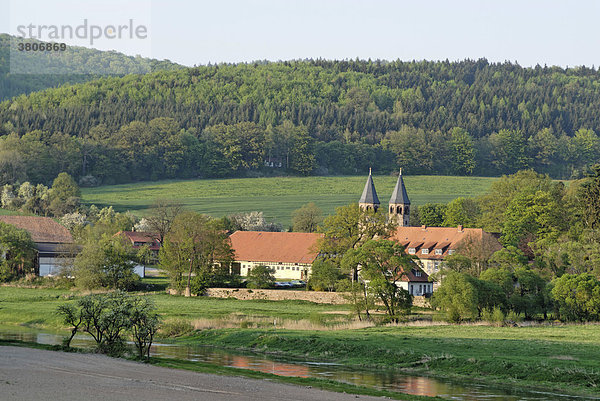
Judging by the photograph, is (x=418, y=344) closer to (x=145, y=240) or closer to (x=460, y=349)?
(x=460, y=349)

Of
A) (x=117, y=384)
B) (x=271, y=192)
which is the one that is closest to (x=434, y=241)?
(x=271, y=192)

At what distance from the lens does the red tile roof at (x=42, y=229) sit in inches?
4200

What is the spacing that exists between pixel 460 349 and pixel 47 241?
6940cm

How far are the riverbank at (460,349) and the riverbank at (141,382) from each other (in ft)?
26.8

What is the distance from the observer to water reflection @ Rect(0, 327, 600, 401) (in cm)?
3825

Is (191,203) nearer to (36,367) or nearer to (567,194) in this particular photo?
(567,194)

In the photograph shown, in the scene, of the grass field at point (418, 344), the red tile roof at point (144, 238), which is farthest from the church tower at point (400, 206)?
the grass field at point (418, 344)

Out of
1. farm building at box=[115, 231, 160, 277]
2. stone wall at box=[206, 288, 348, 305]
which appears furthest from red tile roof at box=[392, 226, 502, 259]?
farm building at box=[115, 231, 160, 277]

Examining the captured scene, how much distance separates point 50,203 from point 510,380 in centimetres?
10924

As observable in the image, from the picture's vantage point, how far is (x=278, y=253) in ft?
344

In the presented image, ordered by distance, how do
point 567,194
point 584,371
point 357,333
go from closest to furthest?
point 584,371 → point 357,333 → point 567,194

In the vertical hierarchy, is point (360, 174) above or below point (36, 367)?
above

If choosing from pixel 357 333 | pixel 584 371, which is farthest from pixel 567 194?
pixel 584 371

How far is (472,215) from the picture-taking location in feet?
431
